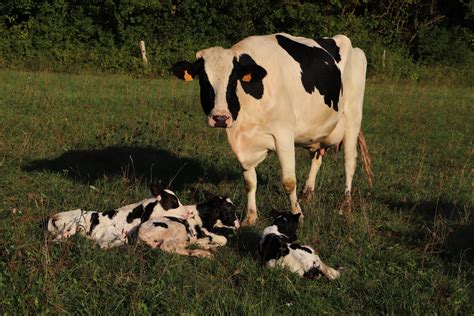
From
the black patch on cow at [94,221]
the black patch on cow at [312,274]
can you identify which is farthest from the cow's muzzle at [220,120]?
the black patch on cow at [312,274]

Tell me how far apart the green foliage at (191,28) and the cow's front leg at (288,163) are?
18313 mm

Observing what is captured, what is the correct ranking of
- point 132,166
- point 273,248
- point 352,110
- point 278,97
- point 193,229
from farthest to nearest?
point 132,166
point 352,110
point 278,97
point 193,229
point 273,248

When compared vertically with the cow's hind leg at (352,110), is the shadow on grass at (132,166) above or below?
below

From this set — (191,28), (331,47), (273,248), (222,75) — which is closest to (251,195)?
(222,75)

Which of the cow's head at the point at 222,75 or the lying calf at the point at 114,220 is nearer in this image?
the lying calf at the point at 114,220

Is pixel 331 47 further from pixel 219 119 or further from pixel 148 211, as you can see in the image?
pixel 148 211

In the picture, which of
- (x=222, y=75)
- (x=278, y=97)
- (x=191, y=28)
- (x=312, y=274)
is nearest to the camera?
(x=312, y=274)

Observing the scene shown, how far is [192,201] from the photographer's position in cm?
716

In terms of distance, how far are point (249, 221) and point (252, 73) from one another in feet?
5.07

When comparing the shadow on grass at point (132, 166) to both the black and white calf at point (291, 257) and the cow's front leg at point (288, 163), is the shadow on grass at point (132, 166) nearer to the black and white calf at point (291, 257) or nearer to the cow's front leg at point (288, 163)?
the cow's front leg at point (288, 163)

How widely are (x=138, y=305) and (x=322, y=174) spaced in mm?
5183

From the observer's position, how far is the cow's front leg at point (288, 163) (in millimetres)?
6758

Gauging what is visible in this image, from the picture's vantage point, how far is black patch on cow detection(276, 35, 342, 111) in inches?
288

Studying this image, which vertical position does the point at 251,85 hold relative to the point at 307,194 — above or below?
above
